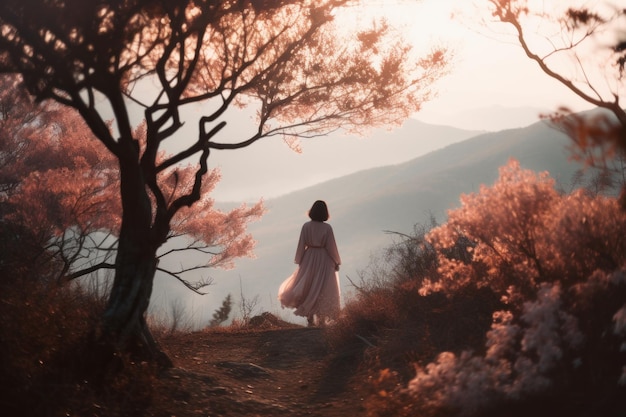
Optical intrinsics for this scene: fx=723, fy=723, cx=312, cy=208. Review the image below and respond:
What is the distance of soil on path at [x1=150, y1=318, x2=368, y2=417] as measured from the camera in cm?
738

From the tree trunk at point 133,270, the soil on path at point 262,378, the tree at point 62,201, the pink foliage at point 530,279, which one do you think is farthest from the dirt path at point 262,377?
the pink foliage at point 530,279

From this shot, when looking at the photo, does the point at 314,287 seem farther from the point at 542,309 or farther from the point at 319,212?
the point at 542,309

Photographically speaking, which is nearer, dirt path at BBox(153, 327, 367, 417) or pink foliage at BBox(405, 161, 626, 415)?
pink foliage at BBox(405, 161, 626, 415)

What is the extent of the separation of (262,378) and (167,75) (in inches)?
164

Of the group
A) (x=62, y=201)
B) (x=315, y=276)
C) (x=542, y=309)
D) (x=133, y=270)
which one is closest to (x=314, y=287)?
(x=315, y=276)

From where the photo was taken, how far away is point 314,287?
14.0m

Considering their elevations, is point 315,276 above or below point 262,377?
above

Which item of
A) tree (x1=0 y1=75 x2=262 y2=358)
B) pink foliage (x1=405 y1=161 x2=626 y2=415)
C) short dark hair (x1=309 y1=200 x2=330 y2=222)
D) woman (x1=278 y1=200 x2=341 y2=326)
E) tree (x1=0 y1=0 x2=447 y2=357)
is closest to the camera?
pink foliage (x1=405 y1=161 x2=626 y2=415)

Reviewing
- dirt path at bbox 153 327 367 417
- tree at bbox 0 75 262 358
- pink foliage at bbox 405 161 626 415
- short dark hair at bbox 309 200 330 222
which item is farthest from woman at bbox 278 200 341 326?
pink foliage at bbox 405 161 626 415

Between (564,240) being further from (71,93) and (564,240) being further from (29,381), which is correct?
(71,93)

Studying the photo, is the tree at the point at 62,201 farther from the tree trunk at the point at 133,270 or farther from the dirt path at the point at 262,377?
the dirt path at the point at 262,377

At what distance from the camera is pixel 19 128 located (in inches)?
695

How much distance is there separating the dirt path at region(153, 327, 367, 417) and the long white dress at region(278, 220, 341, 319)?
1611 mm

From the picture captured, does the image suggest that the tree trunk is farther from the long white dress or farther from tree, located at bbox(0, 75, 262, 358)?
the long white dress
